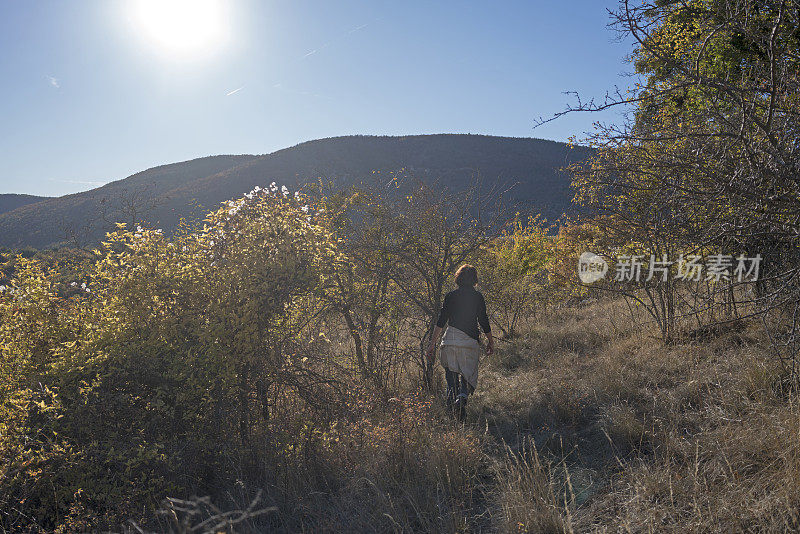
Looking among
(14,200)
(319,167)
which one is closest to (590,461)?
(319,167)

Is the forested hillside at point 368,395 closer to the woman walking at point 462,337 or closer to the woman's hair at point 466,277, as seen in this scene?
the woman walking at point 462,337

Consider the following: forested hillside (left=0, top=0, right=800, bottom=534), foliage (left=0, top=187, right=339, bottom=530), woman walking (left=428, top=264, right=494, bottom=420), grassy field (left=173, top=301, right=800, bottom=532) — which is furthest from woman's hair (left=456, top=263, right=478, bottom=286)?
foliage (left=0, top=187, right=339, bottom=530)

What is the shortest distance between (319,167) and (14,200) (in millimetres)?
58646

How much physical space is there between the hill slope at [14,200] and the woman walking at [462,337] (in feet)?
278

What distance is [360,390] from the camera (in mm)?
4227

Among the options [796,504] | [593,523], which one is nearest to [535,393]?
[593,523]

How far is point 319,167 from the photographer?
4525 centimetres

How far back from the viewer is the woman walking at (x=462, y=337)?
15.4 ft

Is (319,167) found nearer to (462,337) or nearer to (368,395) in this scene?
(462,337)

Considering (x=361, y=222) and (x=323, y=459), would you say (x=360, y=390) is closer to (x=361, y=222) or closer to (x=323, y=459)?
(x=323, y=459)

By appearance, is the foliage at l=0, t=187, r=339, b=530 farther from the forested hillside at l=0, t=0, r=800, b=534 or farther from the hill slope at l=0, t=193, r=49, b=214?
the hill slope at l=0, t=193, r=49, b=214

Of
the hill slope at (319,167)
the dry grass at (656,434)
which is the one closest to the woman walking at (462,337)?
the dry grass at (656,434)

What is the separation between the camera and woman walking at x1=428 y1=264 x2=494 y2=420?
15.4 feet

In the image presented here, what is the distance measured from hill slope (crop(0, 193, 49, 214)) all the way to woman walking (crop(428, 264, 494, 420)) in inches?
3338
